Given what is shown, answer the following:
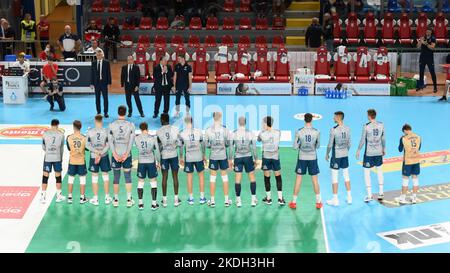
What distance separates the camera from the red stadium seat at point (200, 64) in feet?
85.1

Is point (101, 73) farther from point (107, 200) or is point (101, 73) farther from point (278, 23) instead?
point (278, 23)

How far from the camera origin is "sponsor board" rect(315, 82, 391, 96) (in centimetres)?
2594

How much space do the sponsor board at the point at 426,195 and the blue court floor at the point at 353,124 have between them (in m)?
0.20

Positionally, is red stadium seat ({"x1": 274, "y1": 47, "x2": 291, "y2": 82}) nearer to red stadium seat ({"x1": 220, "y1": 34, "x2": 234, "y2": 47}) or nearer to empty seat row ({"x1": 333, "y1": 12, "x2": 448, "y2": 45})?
red stadium seat ({"x1": 220, "y1": 34, "x2": 234, "y2": 47})

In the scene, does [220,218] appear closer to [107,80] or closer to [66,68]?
[107,80]

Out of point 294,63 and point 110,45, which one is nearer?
point 294,63

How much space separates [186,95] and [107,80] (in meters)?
2.52

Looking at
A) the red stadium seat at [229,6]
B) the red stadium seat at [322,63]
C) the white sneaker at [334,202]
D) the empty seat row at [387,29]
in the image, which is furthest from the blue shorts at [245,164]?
the red stadium seat at [229,6]

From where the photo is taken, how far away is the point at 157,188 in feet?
51.5

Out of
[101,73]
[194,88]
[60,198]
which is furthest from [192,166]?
[194,88]

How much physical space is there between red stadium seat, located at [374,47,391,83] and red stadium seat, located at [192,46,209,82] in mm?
6376

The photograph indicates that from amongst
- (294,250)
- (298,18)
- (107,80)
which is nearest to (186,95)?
(107,80)

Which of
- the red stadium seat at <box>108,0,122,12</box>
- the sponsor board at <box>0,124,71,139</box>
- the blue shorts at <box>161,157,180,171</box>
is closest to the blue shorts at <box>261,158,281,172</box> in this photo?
the blue shorts at <box>161,157,180,171</box>

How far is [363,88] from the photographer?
26.0 m
